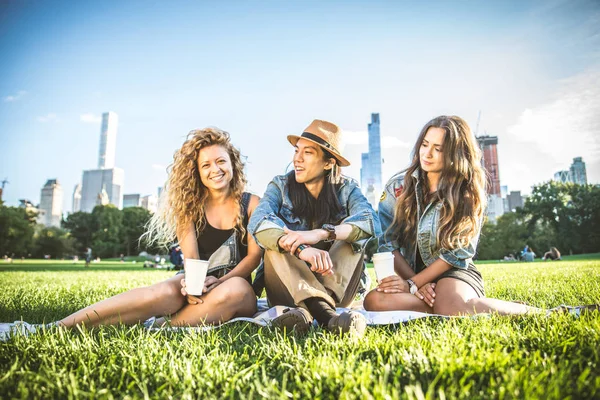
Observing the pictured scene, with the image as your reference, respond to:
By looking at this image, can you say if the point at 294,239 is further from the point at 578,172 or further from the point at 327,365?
the point at 578,172

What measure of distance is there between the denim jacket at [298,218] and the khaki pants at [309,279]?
140 millimetres

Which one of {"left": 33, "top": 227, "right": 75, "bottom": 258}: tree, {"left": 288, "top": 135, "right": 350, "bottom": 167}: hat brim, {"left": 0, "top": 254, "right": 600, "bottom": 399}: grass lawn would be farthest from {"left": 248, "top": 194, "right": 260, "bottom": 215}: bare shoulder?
{"left": 33, "top": 227, "right": 75, "bottom": 258}: tree

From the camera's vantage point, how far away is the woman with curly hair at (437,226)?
10.3ft

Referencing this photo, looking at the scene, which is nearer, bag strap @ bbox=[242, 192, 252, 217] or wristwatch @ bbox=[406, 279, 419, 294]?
wristwatch @ bbox=[406, 279, 419, 294]

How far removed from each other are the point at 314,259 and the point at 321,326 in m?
0.48

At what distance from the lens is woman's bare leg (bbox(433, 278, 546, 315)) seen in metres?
2.79

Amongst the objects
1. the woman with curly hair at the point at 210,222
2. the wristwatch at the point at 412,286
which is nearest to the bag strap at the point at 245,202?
the woman with curly hair at the point at 210,222

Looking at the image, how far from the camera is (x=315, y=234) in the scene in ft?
9.98

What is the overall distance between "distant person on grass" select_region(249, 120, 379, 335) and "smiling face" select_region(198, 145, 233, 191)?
0.47m

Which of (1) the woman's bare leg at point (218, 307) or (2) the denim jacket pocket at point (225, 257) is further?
(2) the denim jacket pocket at point (225, 257)

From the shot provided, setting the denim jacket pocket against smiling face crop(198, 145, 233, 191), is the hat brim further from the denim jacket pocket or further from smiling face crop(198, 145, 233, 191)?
the denim jacket pocket

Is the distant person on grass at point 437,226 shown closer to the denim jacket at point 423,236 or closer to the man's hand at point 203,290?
the denim jacket at point 423,236

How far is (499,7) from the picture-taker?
9727 millimetres

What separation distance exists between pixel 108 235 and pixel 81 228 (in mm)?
8825
